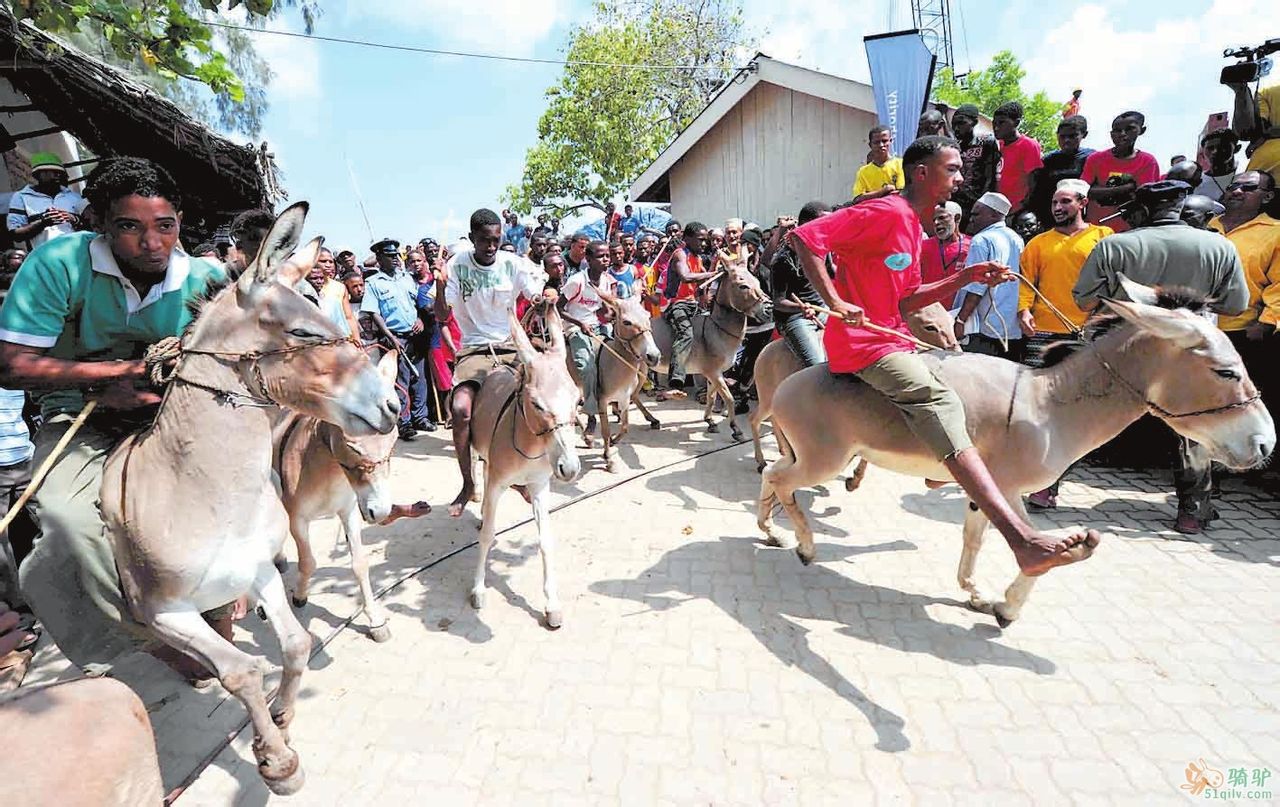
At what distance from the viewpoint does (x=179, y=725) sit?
10.4 feet

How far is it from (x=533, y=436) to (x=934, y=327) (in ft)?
11.1

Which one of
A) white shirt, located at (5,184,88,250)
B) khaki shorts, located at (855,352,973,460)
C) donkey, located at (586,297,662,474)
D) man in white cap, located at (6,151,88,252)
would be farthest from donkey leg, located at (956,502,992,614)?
white shirt, located at (5,184,88,250)

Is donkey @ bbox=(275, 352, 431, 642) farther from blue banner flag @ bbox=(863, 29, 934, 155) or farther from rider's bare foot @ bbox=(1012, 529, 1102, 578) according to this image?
blue banner flag @ bbox=(863, 29, 934, 155)

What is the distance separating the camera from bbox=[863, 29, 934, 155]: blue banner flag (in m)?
10.0

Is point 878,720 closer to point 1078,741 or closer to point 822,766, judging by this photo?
point 822,766

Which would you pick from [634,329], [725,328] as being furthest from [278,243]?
[725,328]

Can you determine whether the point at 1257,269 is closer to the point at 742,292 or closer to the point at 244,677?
the point at 742,292

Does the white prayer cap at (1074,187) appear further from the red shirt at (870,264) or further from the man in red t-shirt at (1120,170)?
the red shirt at (870,264)

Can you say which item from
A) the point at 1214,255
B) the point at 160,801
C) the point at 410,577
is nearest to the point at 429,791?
the point at 160,801

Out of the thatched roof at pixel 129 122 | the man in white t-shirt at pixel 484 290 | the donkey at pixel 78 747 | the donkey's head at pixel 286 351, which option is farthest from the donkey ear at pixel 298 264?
the thatched roof at pixel 129 122

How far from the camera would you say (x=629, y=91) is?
1068 inches

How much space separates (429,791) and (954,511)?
4.86 metres

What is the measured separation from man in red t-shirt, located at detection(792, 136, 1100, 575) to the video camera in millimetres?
6098

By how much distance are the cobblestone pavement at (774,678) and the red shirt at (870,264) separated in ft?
5.87
